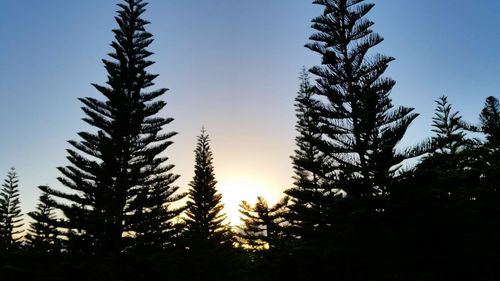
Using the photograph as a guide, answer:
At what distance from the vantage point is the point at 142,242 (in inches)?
604

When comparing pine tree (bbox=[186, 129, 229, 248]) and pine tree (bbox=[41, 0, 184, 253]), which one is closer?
pine tree (bbox=[41, 0, 184, 253])

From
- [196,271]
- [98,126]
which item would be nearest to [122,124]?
[98,126]

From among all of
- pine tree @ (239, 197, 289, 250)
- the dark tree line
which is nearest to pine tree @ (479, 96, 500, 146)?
the dark tree line

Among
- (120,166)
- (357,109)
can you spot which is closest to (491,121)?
(357,109)

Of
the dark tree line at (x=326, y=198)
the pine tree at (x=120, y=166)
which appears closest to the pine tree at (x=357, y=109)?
the dark tree line at (x=326, y=198)

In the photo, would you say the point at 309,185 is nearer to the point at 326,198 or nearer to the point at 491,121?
the point at 326,198

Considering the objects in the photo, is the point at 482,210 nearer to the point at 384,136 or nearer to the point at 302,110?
the point at 384,136

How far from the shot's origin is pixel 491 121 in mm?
11531

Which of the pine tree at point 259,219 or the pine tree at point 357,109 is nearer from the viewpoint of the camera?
the pine tree at point 357,109

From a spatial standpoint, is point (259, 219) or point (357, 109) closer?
point (357, 109)

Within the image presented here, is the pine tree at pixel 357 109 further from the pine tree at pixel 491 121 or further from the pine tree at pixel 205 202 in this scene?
the pine tree at pixel 205 202

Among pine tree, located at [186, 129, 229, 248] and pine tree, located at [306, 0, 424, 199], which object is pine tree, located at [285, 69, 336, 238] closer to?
pine tree, located at [306, 0, 424, 199]

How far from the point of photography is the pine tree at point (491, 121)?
10.9 meters

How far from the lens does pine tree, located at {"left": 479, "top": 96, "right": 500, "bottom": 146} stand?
10930mm
